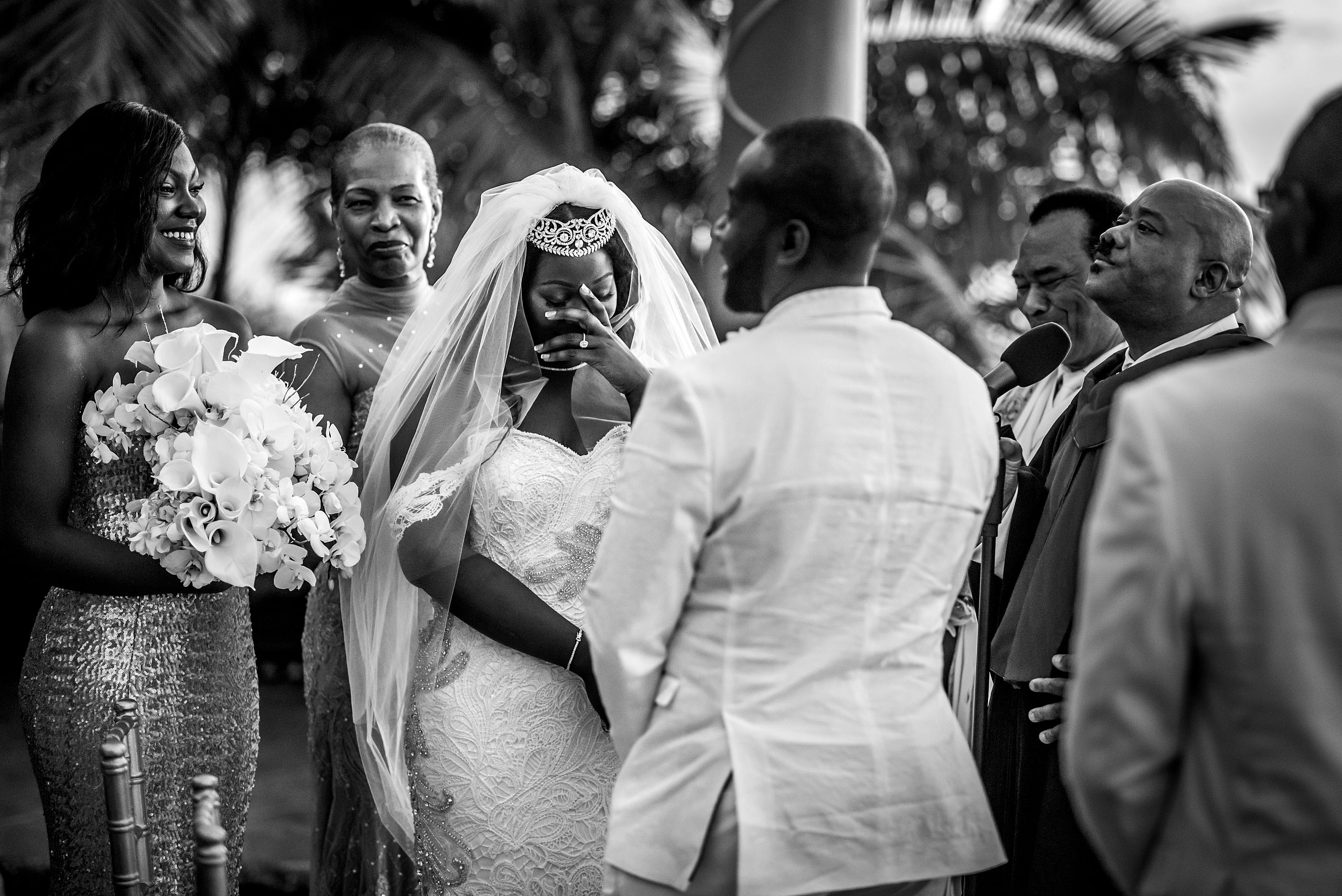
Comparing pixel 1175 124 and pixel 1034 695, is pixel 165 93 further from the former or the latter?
pixel 1175 124

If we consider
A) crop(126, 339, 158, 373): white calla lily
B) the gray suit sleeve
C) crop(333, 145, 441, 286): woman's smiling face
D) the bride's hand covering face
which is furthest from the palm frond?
the gray suit sleeve

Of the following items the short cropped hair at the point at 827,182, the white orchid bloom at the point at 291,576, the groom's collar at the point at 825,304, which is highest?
the short cropped hair at the point at 827,182

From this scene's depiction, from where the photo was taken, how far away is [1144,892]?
1806 millimetres

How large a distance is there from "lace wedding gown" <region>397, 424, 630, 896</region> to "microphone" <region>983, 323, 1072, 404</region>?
96 cm

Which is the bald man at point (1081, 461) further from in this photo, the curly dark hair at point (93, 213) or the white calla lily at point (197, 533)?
Answer: the curly dark hair at point (93, 213)

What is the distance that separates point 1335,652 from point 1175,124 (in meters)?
9.73

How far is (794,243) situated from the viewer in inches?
88.0

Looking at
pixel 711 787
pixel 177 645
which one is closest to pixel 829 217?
pixel 711 787

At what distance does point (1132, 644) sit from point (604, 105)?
8.84 m

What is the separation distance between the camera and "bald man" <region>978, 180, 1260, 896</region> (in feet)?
9.84

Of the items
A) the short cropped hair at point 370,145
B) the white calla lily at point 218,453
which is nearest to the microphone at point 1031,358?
the white calla lily at point 218,453

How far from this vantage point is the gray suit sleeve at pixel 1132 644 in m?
1.65

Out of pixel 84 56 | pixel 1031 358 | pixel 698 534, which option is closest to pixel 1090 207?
pixel 1031 358

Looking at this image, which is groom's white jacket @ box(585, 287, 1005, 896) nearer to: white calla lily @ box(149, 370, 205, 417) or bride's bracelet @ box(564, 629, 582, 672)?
bride's bracelet @ box(564, 629, 582, 672)
